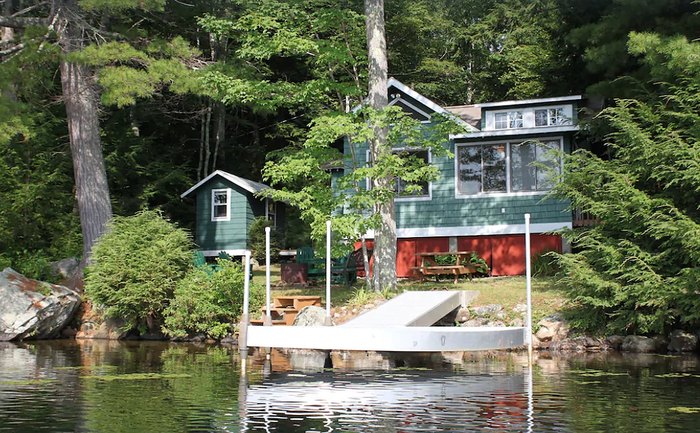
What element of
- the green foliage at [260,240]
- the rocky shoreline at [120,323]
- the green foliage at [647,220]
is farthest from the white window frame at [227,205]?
the green foliage at [647,220]

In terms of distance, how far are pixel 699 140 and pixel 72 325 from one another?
1513 cm

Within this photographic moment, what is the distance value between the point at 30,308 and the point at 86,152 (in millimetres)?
5522

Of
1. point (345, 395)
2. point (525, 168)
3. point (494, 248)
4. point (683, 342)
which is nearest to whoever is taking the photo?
point (345, 395)

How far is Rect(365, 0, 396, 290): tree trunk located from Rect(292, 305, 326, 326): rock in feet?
9.57

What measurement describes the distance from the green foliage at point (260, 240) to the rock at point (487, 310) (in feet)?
44.1

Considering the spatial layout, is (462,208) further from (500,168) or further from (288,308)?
(288,308)

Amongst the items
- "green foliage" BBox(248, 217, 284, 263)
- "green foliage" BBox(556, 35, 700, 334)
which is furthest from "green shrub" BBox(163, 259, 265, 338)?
"green foliage" BBox(248, 217, 284, 263)

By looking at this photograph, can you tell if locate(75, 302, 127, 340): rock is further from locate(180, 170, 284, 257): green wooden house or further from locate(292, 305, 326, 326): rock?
locate(180, 170, 284, 257): green wooden house

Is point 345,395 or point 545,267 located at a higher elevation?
point 545,267

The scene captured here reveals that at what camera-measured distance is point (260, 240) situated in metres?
31.1

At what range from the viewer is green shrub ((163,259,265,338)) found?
1964 centimetres

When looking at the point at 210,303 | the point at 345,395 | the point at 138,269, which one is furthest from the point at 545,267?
the point at 345,395

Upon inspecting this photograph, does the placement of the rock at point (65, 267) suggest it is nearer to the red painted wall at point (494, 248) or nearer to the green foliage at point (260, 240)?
the green foliage at point (260, 240)

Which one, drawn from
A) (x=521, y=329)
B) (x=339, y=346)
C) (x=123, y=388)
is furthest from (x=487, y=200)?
(x=123, y=388)
